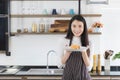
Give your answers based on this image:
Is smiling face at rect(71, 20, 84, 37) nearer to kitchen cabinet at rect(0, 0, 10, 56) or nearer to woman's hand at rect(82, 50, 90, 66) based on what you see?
woman's hand at rect(82, 50, 90, 66)

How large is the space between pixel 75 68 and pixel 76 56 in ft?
0.35

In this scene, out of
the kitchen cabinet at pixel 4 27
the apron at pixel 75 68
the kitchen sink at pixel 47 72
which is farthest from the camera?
the kitchen cabinet at pixel 4 27

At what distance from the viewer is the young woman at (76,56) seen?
6.64 ft

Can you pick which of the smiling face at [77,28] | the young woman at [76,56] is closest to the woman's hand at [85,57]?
the young woman at [76,56]

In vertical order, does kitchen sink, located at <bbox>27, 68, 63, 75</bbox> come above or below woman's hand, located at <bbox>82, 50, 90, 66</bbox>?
below

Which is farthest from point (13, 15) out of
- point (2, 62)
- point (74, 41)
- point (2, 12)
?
point (74, 41)

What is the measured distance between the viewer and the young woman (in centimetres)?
202

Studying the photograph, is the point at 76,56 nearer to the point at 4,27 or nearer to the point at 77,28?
the point at 77,28

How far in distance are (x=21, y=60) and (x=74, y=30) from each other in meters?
2.09

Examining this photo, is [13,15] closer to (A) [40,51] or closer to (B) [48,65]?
(A) [40,51]

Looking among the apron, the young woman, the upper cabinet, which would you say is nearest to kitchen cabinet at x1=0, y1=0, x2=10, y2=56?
the upper cabinet

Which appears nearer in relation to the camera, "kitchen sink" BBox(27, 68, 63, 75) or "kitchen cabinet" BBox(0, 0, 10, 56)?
"kitchen sink" BBox(27, 68, 63, 75)

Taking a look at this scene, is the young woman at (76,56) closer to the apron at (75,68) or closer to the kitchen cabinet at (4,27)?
the apron at (75,68)

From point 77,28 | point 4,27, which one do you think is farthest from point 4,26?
point 77,28
